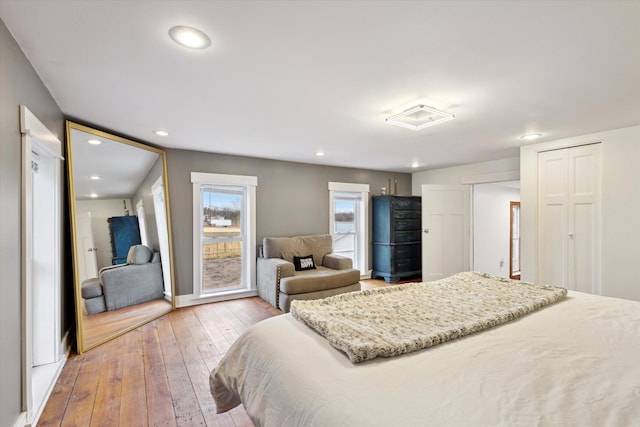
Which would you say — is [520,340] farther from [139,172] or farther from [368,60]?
[139,172]

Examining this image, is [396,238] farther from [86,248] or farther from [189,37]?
[189,37]

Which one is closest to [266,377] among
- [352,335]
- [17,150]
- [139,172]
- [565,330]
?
[352,335]

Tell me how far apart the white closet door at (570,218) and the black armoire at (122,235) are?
512 cm

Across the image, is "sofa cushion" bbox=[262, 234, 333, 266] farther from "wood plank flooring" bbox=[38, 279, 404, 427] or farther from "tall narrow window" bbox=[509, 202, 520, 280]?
"tall narrow window" bbox=[509, 202, 520, 280]

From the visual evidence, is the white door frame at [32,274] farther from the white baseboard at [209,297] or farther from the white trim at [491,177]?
the white trim at [491,177]

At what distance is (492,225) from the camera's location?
588cm

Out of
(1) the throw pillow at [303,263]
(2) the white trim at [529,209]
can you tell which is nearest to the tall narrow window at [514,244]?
(2) the white trim at [529,209]

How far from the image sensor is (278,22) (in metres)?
1.44

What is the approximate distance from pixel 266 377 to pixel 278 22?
1.64 meters

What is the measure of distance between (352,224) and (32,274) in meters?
4.73

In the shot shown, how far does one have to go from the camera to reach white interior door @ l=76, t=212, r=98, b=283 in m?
2.82

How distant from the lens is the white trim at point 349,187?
218 inches

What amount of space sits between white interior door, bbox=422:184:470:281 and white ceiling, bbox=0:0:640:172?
2.25 metres

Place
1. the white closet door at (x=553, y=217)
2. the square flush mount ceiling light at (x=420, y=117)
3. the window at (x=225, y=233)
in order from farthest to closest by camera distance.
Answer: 1. the window at (x=225, y=233)
2. the white closet door at (x=553, y=217)
3. the square flush mount ceiling light at (x=420, y=117)
